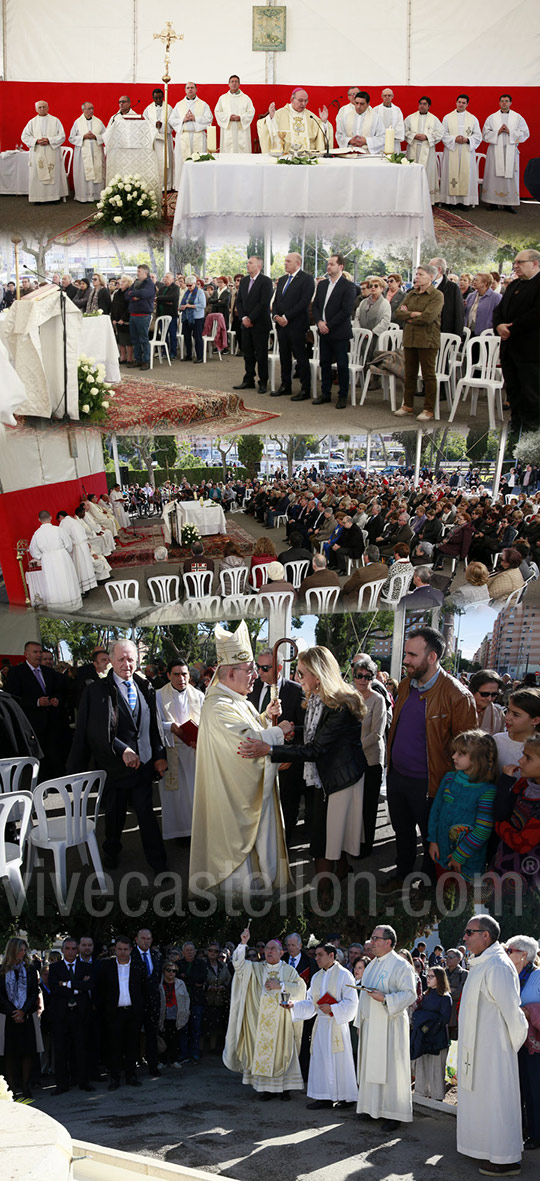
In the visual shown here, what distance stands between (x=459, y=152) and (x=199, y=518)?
21.3 feet

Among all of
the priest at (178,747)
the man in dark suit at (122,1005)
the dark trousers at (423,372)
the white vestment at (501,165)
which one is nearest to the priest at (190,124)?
the white vestment at (501,165)

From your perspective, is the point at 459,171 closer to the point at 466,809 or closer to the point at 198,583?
the point at 198,583

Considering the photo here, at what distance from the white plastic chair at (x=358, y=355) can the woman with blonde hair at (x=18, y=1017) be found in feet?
18.3

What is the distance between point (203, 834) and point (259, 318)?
515 cm

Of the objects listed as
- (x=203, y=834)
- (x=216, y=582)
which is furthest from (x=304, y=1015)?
(x=216, y=582)

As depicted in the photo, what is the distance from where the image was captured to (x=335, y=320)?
11000mm

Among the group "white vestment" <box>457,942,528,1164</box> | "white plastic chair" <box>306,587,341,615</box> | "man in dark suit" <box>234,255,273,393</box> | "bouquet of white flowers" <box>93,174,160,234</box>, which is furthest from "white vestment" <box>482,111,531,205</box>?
"white vestment" <box>457,942,528,1164</box>

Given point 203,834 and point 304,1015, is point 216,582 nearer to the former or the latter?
point 203,834

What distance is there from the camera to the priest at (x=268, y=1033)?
7.35 metres

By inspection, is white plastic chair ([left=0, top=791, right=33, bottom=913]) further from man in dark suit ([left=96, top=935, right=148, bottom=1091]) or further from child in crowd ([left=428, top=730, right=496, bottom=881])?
child in crowd ([left=428, top=730, right=496, bottom=881])

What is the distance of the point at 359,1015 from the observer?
708 cm

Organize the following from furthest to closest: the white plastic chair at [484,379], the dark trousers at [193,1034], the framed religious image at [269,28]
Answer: the framed religious image at [269,28]
the white plastic chair at [484,379]
the dark trousers at [193,1034]

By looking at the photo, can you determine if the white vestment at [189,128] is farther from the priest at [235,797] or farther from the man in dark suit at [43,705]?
the priest at [235,797]

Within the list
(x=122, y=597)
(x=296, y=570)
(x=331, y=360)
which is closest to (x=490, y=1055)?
(x=296, y=570)
